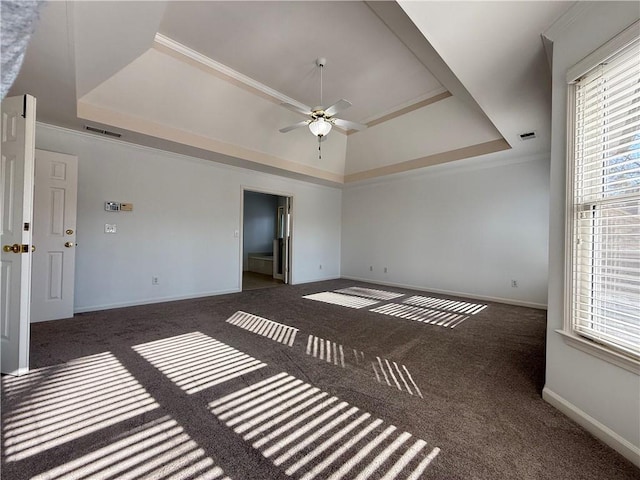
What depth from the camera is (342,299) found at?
5066 mm

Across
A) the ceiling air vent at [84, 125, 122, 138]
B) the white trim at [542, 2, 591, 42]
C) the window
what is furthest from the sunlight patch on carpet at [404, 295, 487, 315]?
the ceiling air vent at [84, 125, 122, 138]

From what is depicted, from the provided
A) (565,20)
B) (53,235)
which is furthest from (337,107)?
(53,235)

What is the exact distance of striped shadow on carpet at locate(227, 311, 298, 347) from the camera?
10.1 ft

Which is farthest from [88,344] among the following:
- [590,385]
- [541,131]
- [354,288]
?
[541,131]

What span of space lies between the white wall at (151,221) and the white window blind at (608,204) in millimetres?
5000

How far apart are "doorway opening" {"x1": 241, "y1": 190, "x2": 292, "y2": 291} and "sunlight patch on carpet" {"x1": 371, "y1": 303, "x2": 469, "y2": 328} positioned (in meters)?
3.11

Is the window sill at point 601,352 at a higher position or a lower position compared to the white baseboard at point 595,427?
higher

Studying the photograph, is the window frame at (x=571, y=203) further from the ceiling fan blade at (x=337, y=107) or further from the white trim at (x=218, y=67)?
the white trim at (x=218, y=67)

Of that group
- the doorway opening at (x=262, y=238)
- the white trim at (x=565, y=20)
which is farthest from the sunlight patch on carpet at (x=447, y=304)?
the white trim at (x=565, y=20)

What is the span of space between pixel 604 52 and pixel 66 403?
3910 mm

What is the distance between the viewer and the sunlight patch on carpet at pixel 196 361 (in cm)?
212

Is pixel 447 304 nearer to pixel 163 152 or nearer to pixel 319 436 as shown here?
pixel 319 436

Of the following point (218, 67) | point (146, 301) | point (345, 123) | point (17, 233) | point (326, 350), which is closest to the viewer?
point (17, 233)

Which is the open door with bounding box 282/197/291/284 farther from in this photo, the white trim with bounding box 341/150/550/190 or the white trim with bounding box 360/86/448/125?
the white trim with bounding box 360/86/448/125
